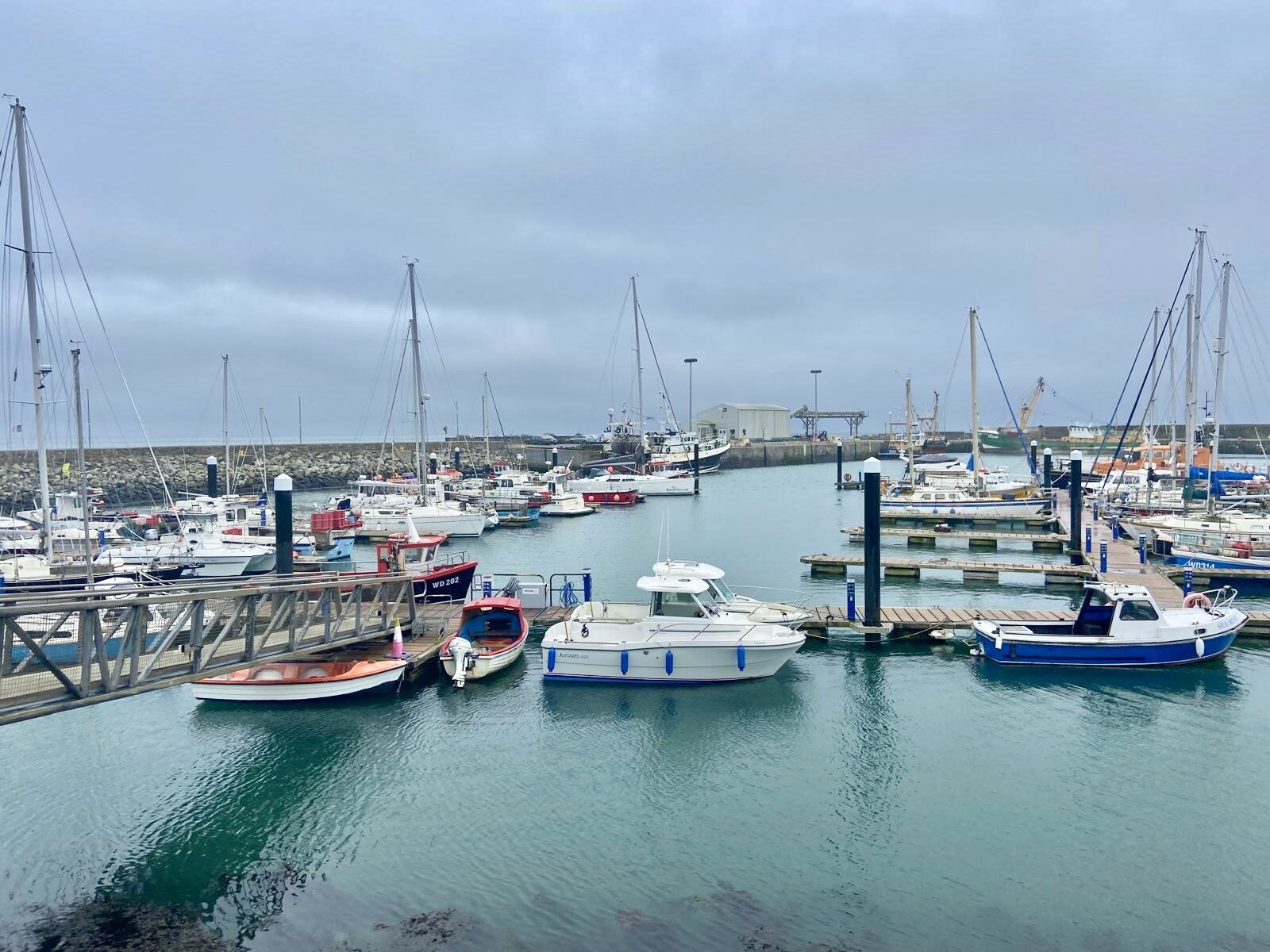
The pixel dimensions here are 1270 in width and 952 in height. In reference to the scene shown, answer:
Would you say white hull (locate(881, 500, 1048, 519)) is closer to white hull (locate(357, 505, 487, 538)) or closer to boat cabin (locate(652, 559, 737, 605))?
white hull (locate(357, 505, 487, 538))

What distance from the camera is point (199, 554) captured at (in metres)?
38.1

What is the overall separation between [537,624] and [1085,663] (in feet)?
52.1

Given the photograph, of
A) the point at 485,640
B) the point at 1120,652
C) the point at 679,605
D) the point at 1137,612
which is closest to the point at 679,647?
the point at 679,605

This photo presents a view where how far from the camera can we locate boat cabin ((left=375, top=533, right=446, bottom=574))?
26391 millimetres

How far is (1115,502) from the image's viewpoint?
5194cm

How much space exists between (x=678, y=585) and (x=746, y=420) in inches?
5488

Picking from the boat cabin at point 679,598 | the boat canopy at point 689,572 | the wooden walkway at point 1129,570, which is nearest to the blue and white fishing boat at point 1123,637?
the wooden walkway at point 1129,570

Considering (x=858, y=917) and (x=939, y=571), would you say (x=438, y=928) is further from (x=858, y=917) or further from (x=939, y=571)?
(x=939, y=571)

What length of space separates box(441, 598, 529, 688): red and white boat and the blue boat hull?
44.7 ft

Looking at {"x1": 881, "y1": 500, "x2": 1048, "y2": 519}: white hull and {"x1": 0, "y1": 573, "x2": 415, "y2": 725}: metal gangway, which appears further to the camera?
{"x1": 881, "y1": 500, "x2": 1048, "y2": 519}: white hull

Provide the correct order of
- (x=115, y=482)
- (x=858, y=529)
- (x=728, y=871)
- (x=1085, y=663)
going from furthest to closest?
(x=115, y=482), (x=858, y=529), (x=1085, y=663), (x=728, y=871)

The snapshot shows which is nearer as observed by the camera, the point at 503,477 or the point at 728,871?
the point at 728,871

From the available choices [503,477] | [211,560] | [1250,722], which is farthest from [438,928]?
[503,477]

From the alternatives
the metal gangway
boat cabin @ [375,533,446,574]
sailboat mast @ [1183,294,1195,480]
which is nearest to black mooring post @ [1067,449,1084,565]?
sailboat mast @ [1183,294,1195,480]
